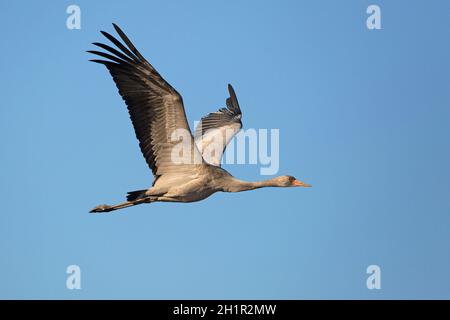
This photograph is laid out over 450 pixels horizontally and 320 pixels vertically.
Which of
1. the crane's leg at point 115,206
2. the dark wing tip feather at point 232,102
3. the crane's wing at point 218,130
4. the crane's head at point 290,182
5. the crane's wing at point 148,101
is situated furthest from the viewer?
the dark wing tip feather at point 232,102

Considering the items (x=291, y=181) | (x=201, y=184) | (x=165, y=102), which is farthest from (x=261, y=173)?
(x=165, y=102)

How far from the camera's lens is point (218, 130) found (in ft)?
79.5

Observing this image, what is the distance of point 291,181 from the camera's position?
22328 mm

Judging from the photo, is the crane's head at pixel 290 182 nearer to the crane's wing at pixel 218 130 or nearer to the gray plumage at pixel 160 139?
the gray plumage at pixel 160 139

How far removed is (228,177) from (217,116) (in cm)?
472

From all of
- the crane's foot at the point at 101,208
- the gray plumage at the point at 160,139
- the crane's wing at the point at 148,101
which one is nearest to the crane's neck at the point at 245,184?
the gray plumage at the point at 160,139

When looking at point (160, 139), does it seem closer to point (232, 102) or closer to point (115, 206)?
point (115, 206)

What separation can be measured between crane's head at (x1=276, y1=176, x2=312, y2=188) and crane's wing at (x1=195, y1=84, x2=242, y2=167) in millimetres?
1558

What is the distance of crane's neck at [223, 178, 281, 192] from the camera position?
69.3 feet

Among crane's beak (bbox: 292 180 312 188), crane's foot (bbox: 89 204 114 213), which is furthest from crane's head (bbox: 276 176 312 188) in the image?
crane's foot (bbox: 89 204 114 213)

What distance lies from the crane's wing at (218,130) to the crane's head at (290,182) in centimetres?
156

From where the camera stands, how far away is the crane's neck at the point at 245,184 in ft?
69.3

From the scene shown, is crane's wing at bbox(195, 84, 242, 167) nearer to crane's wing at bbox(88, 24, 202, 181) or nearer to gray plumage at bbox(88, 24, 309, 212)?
gray plumage at bbox(88, 24, 309, 212)

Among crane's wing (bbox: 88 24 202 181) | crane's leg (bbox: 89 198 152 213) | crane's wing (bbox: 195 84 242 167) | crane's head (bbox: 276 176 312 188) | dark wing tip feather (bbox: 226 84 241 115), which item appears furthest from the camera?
dark wing tip feather (bbox: 226 84 241 115)
